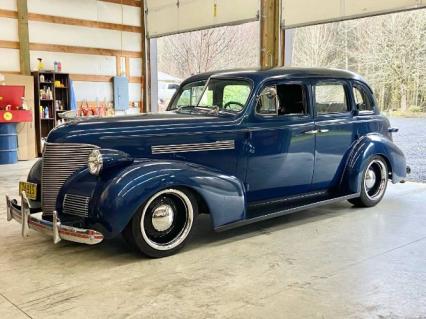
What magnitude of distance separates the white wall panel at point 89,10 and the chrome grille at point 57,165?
7.20m

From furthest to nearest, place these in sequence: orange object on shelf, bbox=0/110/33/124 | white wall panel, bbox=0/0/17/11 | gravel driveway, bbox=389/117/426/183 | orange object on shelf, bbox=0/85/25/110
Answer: white wall panel, bbox=0/0/17/11, orange object on shelf, bbox=0/85/25/110, orange object on shelf, bbox=0/110/33/124, gravel driveway, bbox=389/117/426/183

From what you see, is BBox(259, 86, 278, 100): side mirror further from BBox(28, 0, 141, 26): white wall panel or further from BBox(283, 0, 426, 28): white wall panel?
BBox(28, 0, 141, 26): white wall panel

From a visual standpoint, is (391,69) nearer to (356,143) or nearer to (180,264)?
(356,143)

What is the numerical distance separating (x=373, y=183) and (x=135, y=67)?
7699 mm

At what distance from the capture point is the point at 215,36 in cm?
1205

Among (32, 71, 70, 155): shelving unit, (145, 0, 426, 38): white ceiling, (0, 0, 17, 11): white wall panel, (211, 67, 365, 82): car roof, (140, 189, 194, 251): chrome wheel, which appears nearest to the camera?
(140, 189, 194, 251): chrome wheel

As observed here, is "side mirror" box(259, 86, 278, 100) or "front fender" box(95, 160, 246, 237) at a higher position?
"side mirror" box(259, 86, 278, 100)

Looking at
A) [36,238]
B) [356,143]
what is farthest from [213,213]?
[356,143]

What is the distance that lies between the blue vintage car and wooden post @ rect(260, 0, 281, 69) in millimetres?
3097

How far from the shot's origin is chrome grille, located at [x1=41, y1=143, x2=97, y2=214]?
3469 mm

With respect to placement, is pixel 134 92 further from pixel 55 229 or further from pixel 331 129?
pixel 55 229

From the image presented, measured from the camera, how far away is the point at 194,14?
976 centimetres

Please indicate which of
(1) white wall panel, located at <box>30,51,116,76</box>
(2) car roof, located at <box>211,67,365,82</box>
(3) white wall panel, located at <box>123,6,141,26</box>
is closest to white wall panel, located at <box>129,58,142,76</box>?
(1) white wall panel, located at <box>30,51,116,76</box>

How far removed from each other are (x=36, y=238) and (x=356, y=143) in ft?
11.1
